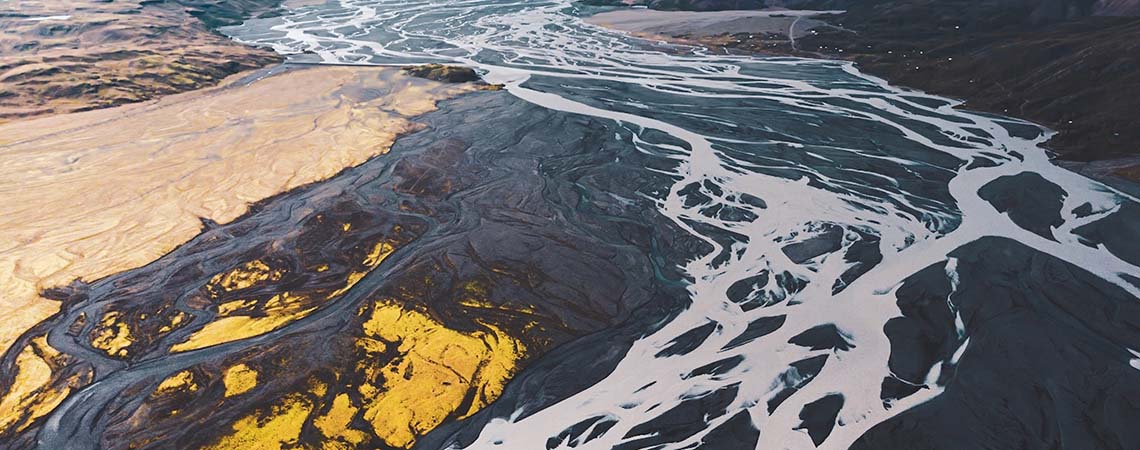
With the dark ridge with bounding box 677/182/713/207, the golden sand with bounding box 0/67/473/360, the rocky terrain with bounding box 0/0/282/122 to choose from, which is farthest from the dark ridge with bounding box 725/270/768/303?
the rocky terrain with bounding box 0/0/282/122

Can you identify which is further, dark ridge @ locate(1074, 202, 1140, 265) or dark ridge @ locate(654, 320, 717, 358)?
dark ridge @ locate(1074, 202, 1140, 265)

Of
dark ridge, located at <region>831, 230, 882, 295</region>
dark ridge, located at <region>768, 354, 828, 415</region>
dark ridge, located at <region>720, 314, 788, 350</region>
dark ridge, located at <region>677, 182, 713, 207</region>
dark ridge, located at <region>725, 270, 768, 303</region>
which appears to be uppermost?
dark ridge, located at <region>677, 182, 713, 207</region>

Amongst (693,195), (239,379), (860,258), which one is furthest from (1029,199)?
(239,379)

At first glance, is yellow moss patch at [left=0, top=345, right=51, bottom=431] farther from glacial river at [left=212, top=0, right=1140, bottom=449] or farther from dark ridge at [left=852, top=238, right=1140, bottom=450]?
dark ridge at [left=852, top=238, right=1140, bottom=450]

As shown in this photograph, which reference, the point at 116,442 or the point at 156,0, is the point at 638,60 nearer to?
the point at 116,442

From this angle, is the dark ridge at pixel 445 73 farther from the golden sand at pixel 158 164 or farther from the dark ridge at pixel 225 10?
the dark ridge at pixel 225 10

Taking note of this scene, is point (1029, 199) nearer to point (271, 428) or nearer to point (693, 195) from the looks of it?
point (693, 195)

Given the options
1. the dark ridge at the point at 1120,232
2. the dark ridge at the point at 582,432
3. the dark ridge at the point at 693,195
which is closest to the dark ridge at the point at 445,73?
the dark ridge at the point at 693,195
